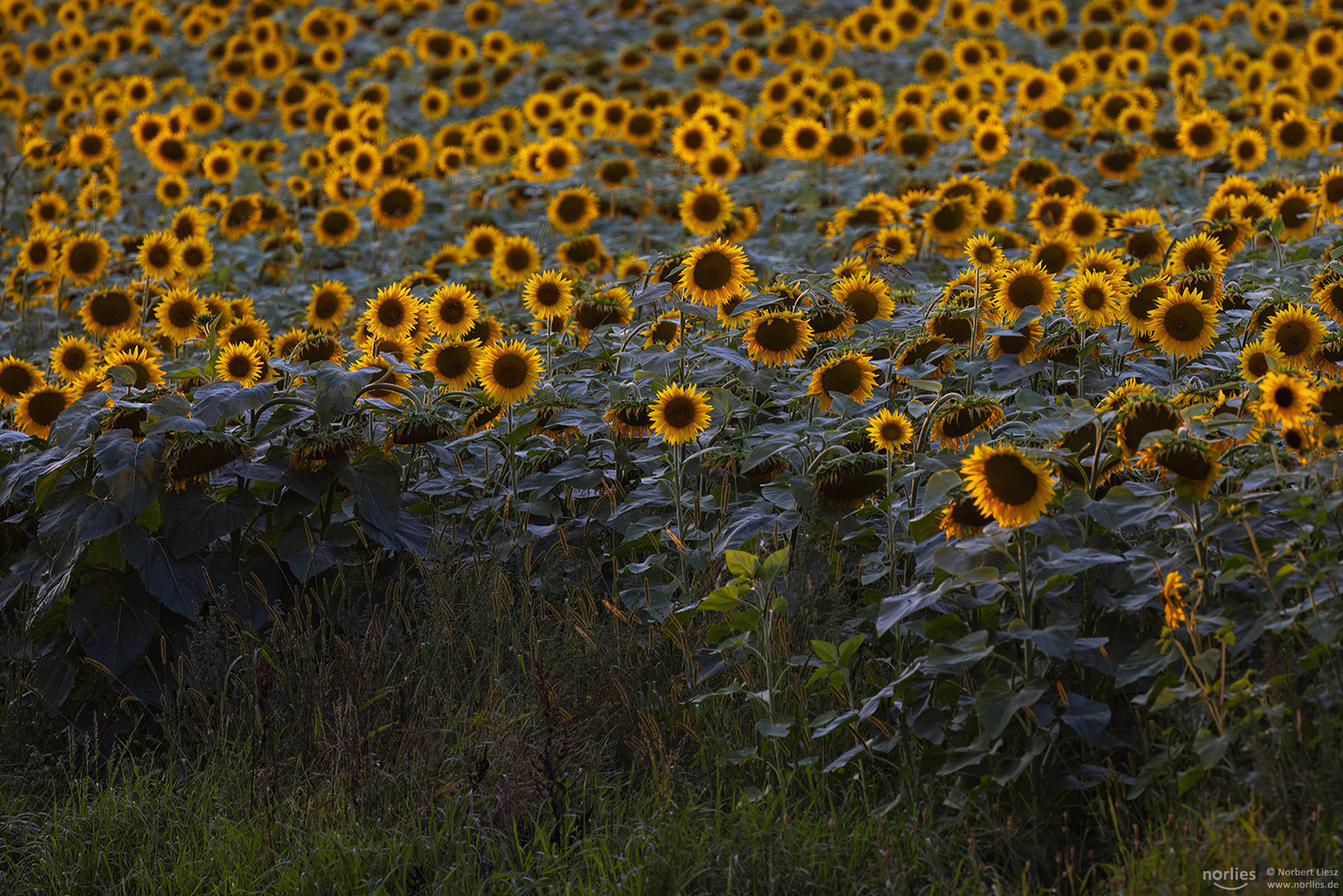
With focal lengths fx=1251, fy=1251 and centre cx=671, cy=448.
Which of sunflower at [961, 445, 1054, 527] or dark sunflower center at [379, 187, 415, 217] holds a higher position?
sunflower at [961, 445, 1054, 527]

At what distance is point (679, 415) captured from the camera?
380 centimetres

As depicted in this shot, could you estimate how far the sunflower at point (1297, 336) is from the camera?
359 centimetres

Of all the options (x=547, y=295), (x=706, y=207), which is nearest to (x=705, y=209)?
(x=706, y=207)

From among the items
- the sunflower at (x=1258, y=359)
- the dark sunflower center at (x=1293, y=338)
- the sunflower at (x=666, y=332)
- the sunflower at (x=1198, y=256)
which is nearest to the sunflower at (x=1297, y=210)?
the sunflower at (x=1198, y=256)

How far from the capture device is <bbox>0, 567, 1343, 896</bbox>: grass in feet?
9.16

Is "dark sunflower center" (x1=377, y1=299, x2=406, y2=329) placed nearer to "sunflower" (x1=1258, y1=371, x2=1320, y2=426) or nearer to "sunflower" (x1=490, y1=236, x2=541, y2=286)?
"sunflower" (x1=490, y1=236, x2=541, y2=286)

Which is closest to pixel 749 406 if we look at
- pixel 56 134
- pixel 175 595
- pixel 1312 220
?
pixel 175 595

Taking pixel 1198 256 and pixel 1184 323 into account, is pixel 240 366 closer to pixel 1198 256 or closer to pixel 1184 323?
pixel 1184 323

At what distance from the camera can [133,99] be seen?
1070 centimetres

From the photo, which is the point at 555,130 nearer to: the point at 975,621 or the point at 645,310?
the point at 645,310

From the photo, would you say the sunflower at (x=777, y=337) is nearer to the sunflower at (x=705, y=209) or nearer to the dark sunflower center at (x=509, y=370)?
the dark sunflower center at (x=509, y=370)

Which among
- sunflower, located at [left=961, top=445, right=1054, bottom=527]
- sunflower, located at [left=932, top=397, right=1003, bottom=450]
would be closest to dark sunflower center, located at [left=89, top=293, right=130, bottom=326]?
sunflower, located at [left=932, top=397, right=1003, bottom=450]

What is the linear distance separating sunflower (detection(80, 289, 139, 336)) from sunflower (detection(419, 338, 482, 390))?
238 centimetres

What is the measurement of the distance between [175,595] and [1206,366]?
10.8 ft
